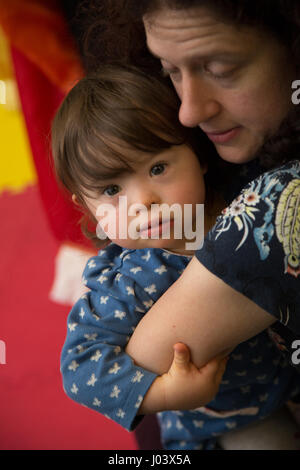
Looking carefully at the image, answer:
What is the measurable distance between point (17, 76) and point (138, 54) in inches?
21.8

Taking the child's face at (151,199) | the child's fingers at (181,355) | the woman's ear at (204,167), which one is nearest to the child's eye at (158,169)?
the child's face at (151,199)

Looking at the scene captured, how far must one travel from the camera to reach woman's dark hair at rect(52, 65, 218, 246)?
888 mm

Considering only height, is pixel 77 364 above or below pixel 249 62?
below

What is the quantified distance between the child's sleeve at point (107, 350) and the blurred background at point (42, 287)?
387 mm

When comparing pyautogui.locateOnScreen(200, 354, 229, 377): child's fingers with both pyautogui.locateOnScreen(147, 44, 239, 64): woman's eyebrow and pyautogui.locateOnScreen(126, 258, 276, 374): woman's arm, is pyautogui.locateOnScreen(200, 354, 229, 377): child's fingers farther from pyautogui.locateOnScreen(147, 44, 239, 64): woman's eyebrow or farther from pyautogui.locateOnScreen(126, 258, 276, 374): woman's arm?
pyautogui.locateOnScreen(147, 44, 239, 64): woman's eyebrow

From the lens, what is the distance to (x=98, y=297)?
93 centimetres

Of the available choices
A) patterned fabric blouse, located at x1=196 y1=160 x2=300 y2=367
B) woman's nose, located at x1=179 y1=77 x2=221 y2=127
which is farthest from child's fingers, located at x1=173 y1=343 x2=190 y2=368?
woman's nose, located at x1=179 y1=77 x2=221 y2=127

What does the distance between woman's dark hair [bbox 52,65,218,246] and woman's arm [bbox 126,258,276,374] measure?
0.23 meters

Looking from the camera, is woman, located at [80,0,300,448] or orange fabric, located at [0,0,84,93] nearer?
woman, located at [80,0,300,448]

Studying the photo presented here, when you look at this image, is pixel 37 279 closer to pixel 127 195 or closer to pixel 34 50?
pixel 34 50

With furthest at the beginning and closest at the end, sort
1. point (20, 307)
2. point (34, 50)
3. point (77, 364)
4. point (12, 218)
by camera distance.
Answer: point (12, 218), point (20, 307), point (34, 50), point (77, 364)

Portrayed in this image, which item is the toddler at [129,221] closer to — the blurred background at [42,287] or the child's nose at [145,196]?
the child's nose at [145,196]

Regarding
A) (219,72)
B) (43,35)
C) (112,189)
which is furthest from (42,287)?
(219,72)
